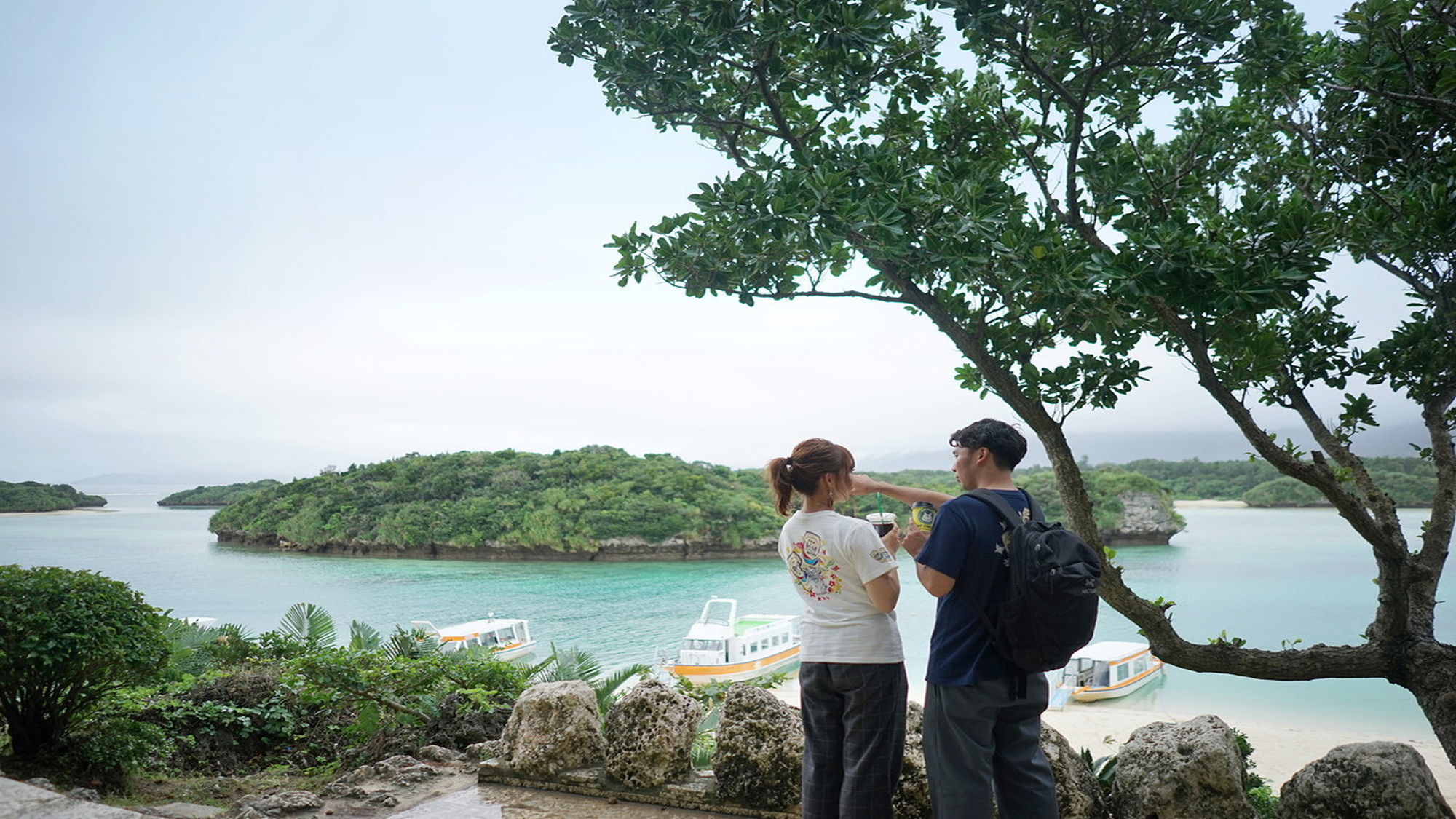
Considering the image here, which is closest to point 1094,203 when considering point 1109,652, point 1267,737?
point 1267,737

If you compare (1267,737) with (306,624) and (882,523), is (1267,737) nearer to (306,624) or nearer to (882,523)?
(306,624)

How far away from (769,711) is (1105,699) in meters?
19.7

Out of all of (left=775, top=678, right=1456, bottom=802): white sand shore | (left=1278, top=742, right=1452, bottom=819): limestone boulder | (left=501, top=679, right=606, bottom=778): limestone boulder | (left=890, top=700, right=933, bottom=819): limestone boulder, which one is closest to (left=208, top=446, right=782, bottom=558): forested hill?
(left=775, top=678, right=1456, bottom=802): white sand shore

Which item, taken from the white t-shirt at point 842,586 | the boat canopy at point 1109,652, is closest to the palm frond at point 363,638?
the white t-shirt at point 842,586

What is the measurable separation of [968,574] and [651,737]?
5.42ft

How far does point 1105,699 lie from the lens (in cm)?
1986

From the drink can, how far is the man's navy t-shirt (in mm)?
284

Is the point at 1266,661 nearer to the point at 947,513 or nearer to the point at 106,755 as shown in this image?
the point at 947,513

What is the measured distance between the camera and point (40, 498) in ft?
78.1

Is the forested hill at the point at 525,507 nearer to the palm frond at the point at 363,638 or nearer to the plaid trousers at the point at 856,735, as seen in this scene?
the palm frond at the point at 363,638

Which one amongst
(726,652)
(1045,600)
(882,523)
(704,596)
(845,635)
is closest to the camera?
(1045,600)

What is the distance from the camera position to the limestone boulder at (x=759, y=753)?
2979 millimetres

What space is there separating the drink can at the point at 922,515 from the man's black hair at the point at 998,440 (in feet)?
0.87

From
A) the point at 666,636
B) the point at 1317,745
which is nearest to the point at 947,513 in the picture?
the point at 1317,745
